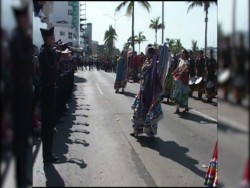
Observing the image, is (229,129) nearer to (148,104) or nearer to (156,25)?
(156,25)

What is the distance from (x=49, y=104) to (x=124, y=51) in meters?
0.34

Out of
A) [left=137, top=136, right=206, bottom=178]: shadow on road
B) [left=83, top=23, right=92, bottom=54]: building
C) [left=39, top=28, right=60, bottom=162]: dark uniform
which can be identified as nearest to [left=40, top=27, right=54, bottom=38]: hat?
[left=39, top=28, right=60, bottom=162]: dark uniform

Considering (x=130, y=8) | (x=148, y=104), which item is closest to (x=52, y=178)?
(x=130, y=8)

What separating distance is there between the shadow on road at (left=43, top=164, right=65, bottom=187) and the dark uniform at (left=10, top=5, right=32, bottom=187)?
0.56 metres

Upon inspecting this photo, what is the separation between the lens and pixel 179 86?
566cm

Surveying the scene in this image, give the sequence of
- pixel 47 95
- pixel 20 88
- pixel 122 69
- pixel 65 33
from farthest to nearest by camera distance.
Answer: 1. pixel 122 69
2. pixel 47 95
3. pixel 65 33
4. pixel 20 88

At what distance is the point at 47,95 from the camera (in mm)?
1543

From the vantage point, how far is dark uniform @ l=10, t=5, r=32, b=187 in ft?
2.77

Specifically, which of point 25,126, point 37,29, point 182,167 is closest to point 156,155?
point 182,167

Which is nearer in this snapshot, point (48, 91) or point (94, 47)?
point (94, 47)

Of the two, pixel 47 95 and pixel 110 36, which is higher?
pixel 110 36

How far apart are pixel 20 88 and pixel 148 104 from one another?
12.8ft

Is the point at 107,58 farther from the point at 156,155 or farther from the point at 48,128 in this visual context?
the point at 156,155

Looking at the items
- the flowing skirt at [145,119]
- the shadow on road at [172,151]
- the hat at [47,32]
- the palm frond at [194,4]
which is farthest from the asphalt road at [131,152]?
the hat at [47,32]
